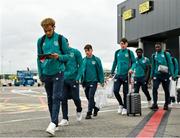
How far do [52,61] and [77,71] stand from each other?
2.16 m

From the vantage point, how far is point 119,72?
40.9ft

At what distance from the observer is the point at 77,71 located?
411 inches

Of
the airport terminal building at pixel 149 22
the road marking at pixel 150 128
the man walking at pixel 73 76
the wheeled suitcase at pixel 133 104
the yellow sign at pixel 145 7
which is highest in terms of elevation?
the yellow sign at pixel 145 7

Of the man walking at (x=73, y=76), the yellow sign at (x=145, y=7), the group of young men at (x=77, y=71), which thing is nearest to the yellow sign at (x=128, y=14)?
the yellow sign at (x=145, y=7)

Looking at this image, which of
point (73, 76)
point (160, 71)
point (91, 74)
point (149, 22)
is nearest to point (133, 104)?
point (91, 74)

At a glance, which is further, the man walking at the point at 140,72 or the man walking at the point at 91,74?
the man walking at the point at 140,72

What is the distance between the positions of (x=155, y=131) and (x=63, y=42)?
7.12 feet

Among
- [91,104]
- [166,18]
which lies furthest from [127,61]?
[166,18]

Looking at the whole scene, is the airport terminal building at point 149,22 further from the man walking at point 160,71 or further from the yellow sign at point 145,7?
the man walking at point 160,71

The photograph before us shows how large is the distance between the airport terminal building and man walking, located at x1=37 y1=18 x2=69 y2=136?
1294 inches

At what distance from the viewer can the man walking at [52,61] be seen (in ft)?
26.9

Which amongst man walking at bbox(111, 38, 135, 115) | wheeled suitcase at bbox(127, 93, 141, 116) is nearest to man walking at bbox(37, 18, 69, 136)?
wheeled suitcase at bbox(127, 93, 141, 116)

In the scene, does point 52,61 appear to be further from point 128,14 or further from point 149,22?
point 128,14

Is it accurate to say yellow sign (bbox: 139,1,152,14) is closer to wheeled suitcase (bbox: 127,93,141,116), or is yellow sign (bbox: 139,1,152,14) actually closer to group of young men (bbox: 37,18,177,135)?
group of young men (bbox: 37,18,177,135)
